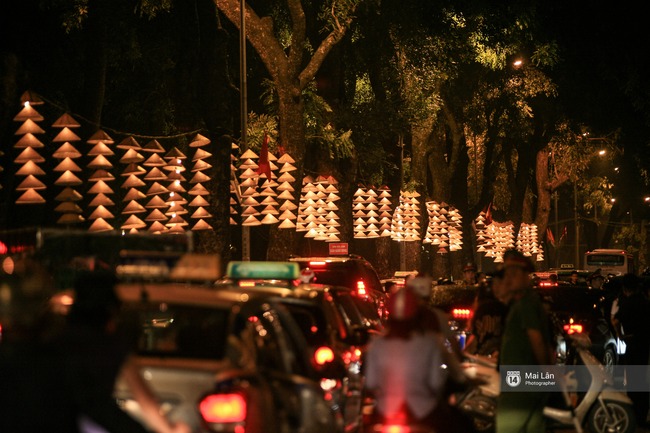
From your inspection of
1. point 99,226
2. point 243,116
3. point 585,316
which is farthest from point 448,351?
point 243,116

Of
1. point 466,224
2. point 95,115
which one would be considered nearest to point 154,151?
point 95,115

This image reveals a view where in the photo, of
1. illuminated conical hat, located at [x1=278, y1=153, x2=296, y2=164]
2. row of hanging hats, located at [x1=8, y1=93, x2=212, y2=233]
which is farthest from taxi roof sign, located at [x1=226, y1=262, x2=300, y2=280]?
illuminated conical hat, located at [x1=278, y1=153, x2=296, y2=164]

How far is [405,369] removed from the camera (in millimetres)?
7926

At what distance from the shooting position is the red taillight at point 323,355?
37.4 ft

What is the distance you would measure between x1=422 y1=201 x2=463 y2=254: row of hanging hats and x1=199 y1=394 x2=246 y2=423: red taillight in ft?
133

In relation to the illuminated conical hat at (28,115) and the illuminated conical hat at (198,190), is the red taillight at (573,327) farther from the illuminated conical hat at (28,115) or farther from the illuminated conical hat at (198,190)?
the illuminated conical hat at (198,190)

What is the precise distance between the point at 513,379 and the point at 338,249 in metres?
24.3

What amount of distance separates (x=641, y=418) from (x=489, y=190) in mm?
40232

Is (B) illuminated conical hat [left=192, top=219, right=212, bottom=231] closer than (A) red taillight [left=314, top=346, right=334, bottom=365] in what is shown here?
No

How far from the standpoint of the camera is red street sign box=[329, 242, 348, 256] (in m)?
34.0

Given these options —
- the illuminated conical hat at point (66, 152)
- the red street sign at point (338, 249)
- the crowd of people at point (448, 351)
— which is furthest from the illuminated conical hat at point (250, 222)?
the crowd of people at point (448, 351)

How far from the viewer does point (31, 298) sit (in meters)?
5.57

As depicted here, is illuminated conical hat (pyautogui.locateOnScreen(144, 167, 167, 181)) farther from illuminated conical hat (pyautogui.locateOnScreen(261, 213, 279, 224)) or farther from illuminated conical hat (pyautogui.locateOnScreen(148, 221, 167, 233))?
illuminated conical hat (pyautogui.locateOnScreen(261, 213, 279, 224))

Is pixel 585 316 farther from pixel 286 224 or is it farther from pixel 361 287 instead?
pixel 286 224
